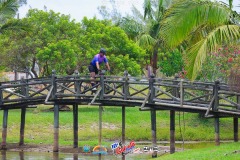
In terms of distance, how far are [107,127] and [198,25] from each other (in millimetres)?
19831

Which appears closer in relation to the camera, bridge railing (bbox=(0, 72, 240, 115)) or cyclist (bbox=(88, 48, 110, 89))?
bridge railing (bbox=(0, 72, 240, 115))

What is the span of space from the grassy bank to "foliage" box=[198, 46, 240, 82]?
3.34 m

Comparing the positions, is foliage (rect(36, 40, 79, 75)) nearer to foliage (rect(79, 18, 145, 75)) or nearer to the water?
foliage (rect(79, 18, 145, 75))

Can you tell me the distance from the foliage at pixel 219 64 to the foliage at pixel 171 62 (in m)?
15.6

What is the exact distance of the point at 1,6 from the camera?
29.3 metres

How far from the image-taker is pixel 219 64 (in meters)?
38.1

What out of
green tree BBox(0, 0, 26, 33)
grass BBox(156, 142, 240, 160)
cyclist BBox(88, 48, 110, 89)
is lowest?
grass BBox(156, 142, 240, 160)

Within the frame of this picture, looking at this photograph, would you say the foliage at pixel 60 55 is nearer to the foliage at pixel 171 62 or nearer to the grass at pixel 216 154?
the foliage at pixel 171 62

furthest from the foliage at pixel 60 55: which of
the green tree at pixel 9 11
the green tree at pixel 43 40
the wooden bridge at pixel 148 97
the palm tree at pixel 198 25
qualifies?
the palm tree at pixel 198 25

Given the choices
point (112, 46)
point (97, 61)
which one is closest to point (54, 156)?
point (97, 61)

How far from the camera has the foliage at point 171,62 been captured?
5628 cm

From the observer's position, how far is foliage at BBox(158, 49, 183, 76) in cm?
5628

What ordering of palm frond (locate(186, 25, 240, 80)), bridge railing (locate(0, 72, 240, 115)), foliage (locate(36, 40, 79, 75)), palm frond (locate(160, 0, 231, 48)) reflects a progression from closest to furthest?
palm frond (locate(186, 25, 240, 80)), palm frond (locate(160, 0, 231, 48)), bridge railing (locate(0, 72, 240, 115)), foliage (locate(36, 40, 79, 75))

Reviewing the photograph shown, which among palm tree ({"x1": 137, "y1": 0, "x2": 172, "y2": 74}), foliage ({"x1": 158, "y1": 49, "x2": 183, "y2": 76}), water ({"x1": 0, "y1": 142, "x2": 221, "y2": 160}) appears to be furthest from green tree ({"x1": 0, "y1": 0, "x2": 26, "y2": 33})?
foliage ({"x1": 158, "y1": 49, "x2": 183, "y2": 76})
